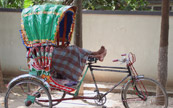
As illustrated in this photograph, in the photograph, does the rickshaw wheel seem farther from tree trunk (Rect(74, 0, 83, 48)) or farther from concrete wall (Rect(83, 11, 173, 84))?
concrete wall (Rect(83, 11, 173, 84))

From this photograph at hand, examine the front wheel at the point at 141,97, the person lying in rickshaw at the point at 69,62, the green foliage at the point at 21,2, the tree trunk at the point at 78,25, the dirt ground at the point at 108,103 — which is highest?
the green foliage at the point at 21,2

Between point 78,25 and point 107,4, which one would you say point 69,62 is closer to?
point 78,25

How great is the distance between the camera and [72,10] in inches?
159

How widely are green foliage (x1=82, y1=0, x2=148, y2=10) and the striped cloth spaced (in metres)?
5.72

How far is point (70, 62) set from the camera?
13.8 feet

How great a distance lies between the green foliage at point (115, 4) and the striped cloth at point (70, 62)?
18.8 feet

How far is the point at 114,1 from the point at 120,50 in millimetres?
4049

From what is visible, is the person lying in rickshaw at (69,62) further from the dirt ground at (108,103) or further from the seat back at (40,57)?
the dirt ground at (108,103)

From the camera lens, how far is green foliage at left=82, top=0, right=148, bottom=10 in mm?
9635

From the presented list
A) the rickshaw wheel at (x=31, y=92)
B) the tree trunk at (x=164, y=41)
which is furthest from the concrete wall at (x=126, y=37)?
the rickshaw wheel at (x=31, y=92)

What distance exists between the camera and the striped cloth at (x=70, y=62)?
4133 millimetres

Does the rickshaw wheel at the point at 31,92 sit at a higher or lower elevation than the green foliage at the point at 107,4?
lower

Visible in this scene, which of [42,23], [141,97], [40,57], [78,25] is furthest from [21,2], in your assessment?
[141,97]

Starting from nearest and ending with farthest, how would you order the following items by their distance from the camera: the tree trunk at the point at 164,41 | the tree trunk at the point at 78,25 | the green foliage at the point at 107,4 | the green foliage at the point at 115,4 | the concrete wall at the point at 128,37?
the tree trunk at the point at 164,41
the tree trunk at the point at 78,25
the concrete wall at the point at 128,37
the green foliage at the point at 107,4
the green foliage at the point at 115,4
